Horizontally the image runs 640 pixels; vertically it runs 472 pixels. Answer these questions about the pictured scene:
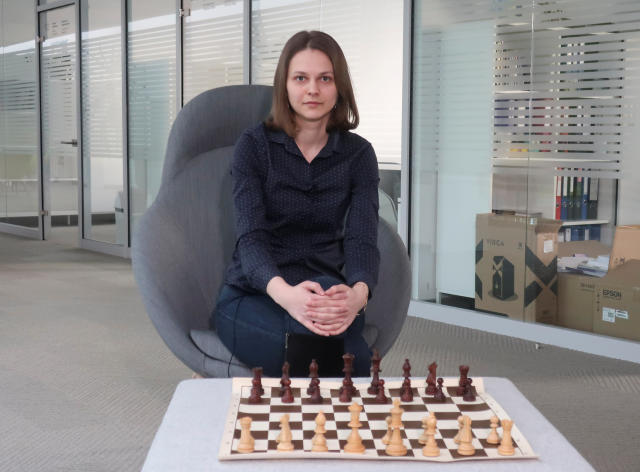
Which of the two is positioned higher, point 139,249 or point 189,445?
point 139,249

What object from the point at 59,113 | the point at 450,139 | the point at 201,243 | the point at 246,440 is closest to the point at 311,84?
the point at 201,243

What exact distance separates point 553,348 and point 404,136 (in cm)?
132

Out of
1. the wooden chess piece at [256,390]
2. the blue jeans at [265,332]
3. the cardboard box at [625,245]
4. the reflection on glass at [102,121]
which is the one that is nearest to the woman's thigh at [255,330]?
the blue jeans at [265,332]

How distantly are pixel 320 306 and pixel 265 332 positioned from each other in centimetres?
16

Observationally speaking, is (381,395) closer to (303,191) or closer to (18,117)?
(303,191)

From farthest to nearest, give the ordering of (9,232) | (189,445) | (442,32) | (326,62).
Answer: (9,232) → (442,32) → (326,62) → (189,445)

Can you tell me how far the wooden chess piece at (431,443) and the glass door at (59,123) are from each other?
244 inches

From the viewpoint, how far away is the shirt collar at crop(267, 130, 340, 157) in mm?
1990

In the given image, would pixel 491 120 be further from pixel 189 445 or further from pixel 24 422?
pixel 189 445

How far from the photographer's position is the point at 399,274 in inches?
82.4

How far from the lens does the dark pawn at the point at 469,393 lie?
1.34 metres

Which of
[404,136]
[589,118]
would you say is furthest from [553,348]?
[404,136]

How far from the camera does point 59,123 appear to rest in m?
7.11

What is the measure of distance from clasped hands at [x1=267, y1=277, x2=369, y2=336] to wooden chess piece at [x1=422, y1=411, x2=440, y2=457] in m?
0.55
